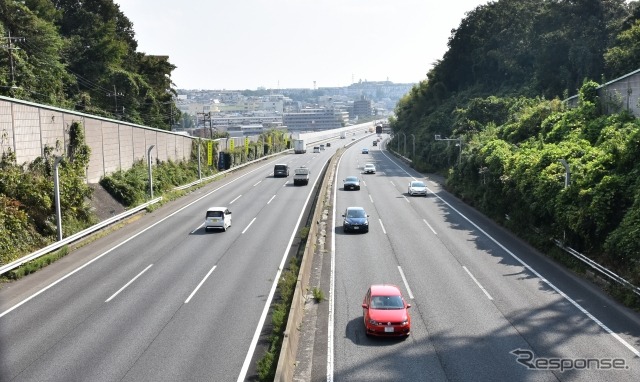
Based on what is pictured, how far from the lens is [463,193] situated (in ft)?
178

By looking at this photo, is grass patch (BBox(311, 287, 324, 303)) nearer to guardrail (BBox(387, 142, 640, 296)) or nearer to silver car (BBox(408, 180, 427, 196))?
guardrail (BBox(387, 142, 640, 296))

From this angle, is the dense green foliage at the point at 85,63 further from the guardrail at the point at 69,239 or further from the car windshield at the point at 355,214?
the car windshield at the point at 355,214

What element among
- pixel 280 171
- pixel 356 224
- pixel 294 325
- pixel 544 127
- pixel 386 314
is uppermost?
pixel 544 127

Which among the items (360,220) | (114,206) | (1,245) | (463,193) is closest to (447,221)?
(360,220)

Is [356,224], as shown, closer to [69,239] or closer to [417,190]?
[69,239]

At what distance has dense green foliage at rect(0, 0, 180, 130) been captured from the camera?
6675cm

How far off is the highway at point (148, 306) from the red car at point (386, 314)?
3.73 metres

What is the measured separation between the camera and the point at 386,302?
2078 cm

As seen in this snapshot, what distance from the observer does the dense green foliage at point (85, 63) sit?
219ft

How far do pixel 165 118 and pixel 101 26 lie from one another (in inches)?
696

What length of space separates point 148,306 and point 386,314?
9067 millimetres

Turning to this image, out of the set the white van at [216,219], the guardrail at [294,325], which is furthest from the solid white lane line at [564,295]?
the white van at [216,219]

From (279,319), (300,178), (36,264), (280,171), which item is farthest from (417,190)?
(279,319)

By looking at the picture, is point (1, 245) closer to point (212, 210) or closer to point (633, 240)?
point (212, 210)
